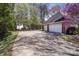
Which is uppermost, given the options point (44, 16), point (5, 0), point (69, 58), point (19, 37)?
point (5, 0)

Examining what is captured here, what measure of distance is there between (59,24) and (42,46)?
32cm

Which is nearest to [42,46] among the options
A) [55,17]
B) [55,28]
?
[55,28]

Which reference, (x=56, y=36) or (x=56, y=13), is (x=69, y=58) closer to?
(x=56, y=36)

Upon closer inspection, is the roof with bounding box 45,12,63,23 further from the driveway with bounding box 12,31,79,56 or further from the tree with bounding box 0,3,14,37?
the tree with bounding box 0,3,14,37

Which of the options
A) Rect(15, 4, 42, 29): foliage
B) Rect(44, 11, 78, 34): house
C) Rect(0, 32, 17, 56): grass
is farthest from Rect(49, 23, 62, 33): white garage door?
Rect(0, 32, 17, 56): grass

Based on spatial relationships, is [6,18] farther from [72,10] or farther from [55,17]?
[72,10]

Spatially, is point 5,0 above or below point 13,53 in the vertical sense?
above

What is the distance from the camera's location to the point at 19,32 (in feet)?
8.57

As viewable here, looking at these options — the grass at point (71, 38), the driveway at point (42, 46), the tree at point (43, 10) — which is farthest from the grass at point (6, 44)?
the grass at point (71, 38)

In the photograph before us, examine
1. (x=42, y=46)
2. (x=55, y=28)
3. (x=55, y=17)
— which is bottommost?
(x=42, y=46)

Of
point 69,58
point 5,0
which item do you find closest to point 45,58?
point 69,58

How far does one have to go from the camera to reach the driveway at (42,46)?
2.56 m

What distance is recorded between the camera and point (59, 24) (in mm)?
2607

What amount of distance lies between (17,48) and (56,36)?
0.46 metres
